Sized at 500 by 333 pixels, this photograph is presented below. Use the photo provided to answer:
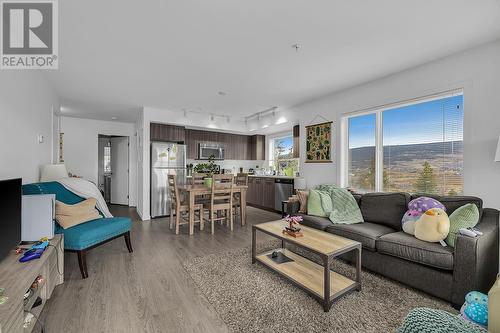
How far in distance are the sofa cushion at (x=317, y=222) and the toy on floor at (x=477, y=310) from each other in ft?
4.72

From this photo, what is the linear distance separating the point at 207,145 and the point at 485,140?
17.5 ft

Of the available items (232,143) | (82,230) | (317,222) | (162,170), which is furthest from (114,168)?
(317,222)

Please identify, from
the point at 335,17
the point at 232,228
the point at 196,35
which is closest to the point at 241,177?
the point at 232,228

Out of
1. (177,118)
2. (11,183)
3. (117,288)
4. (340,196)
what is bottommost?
(117,288)

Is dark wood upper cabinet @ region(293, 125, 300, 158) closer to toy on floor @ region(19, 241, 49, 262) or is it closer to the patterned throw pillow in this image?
the patterned throw pillow

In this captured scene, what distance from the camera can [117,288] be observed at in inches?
83.0

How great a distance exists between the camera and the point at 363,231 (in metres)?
2.46

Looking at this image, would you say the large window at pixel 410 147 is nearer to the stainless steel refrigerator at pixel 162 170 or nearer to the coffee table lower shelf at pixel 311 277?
the coffee table lower shelf at pixel 311 277

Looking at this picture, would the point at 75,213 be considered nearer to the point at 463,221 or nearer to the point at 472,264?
the point at 472,264

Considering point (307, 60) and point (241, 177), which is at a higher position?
point (307, 60)

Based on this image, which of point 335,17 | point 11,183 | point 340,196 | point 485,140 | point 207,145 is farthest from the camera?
Result: point 207,145

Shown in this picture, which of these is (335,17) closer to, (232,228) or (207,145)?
(232,228)

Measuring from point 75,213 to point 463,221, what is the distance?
4.04m

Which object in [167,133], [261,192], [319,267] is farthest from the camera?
[261,192]
